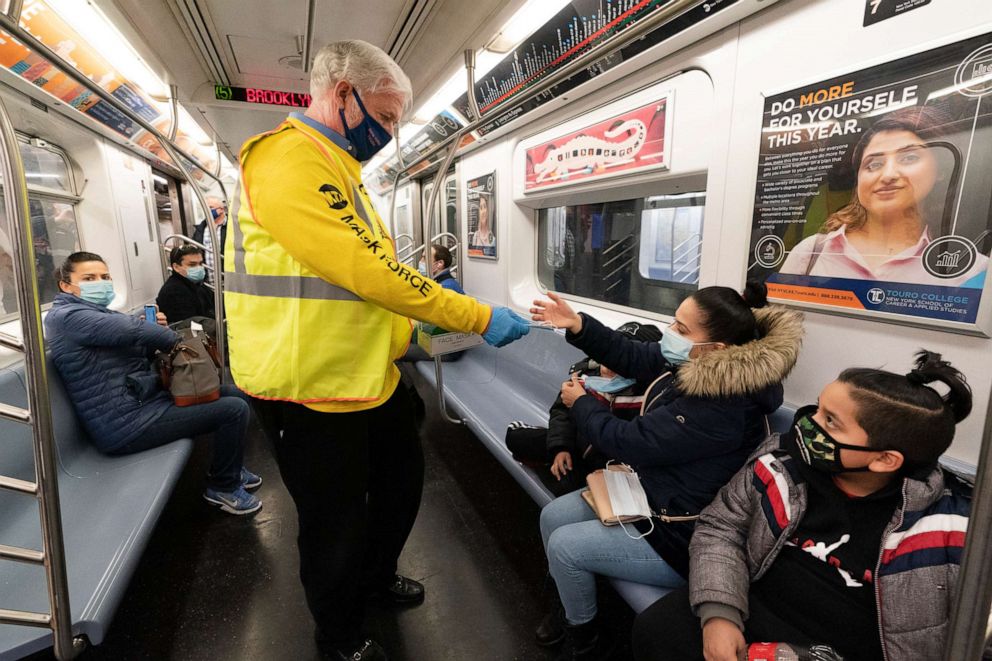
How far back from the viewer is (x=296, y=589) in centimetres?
234

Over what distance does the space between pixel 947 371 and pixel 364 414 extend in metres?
1.64

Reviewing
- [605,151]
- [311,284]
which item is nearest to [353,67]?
[311,284]

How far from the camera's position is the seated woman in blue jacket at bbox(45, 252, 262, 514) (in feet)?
8.27

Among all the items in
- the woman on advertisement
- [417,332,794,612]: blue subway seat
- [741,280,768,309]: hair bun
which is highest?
the woman on advertisement

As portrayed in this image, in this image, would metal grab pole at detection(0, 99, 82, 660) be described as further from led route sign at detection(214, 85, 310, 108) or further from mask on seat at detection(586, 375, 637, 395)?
led route sign at detection(214, 85, 310, 108)

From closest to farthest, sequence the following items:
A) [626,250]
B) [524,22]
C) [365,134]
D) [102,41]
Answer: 1. [365,134]
2. [524,22]
3. [102,41]
4. [626,250]

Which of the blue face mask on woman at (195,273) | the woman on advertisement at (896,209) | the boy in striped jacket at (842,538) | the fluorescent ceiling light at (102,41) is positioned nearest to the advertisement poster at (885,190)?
the woman on advertisement at (896,209)

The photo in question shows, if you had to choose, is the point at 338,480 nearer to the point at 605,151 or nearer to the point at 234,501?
the point at 234,501

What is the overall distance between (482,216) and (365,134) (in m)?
3.36

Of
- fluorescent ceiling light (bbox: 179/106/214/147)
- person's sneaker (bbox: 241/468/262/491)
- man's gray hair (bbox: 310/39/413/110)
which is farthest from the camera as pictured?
fluorescent ceiling light (bbox: 179/106/214/147)

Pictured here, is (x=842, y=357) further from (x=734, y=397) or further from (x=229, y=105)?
(x=229, y=105)

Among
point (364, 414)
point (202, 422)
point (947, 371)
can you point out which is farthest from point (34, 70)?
point (947, 371)

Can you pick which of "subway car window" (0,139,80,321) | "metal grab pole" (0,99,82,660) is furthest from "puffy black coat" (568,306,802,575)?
"subway car window" (0,139,80,321)

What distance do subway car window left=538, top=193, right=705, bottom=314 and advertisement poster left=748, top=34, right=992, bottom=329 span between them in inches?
35.5
